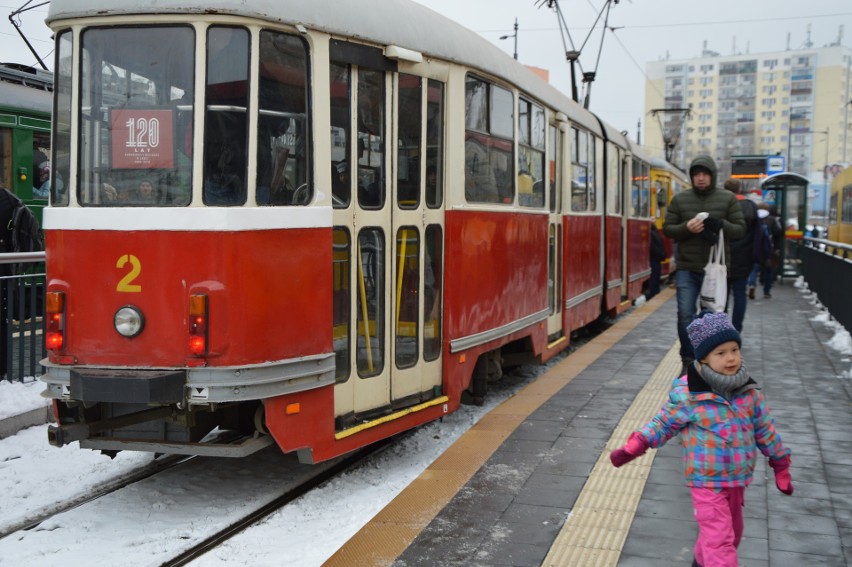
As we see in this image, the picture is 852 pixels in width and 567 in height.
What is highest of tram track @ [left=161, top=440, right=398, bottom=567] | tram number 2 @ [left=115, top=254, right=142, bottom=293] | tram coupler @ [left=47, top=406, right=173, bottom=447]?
tram number 2 @ [left=115, top=254, right=142, bottom=293]

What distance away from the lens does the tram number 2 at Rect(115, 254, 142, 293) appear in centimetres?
498

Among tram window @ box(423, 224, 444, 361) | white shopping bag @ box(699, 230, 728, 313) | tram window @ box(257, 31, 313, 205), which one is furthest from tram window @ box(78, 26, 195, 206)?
white shopping bag @ box(699, 230, 728, 313)

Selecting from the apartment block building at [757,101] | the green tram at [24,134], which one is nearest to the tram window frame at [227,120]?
the green tram at [24,134]

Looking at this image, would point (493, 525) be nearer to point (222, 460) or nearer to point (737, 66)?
point (222, 460)

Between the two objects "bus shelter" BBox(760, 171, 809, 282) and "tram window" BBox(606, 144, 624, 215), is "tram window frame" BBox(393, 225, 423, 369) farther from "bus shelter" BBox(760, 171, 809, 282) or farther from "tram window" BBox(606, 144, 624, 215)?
"bus shelter" BBox(760, 171, 809, 282)

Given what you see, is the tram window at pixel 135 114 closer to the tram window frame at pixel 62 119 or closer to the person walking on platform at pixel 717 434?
the tram window frame at pixel 62 119

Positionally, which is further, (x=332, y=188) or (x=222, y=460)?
(x=222, y=460)

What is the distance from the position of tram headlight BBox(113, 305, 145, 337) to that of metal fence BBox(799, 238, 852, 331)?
870cm

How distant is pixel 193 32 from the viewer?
196 inches

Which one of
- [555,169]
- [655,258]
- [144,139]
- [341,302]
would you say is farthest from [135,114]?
[655,258]

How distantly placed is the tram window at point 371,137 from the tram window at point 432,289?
0.66 metres

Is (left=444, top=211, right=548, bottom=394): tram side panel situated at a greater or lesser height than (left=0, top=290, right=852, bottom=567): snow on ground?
greater

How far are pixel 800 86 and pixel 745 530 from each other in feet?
385

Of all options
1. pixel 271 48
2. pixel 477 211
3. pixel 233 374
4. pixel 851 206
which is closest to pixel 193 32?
pixel 271 48
